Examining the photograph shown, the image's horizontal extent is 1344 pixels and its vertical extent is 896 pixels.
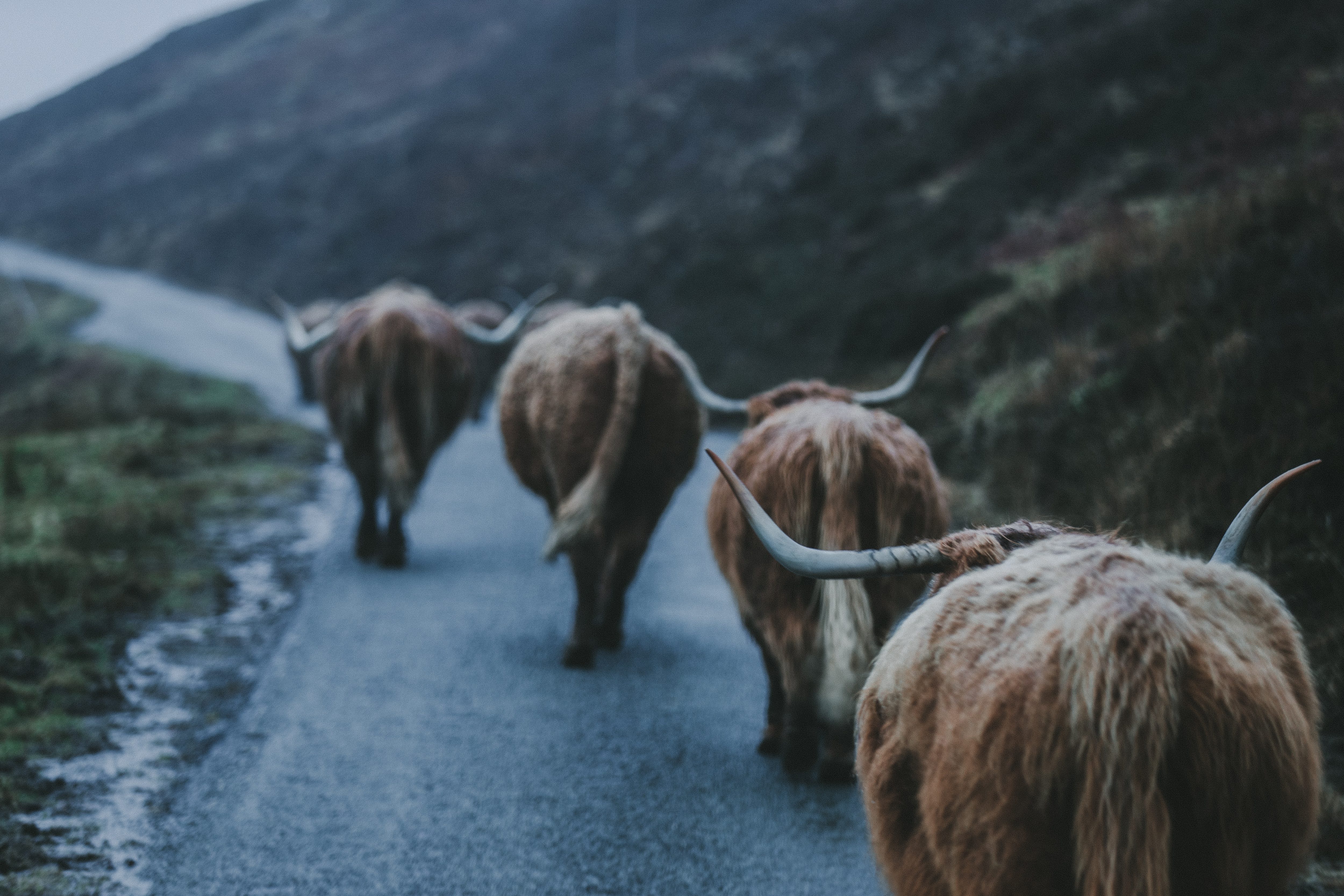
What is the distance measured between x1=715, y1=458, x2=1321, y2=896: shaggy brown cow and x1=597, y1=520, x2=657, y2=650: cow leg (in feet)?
10.3

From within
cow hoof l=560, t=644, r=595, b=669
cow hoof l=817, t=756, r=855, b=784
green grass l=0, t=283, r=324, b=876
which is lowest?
cow hoof l=817, t=756, r=855, b=784

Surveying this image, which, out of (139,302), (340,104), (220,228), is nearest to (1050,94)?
(139,302)

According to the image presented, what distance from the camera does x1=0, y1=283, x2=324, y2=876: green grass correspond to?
3.76 metres

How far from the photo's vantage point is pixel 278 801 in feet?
10.8

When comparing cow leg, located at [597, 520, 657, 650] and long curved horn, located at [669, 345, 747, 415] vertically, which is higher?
long curved horn, located at [669, 345, 747, 415]

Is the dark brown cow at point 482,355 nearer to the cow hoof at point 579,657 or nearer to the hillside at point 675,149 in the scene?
the cow hoof at point 579,657

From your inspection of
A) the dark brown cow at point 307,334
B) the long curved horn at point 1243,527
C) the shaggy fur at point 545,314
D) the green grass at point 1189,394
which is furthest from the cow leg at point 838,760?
the shaggy fur at point 545,314

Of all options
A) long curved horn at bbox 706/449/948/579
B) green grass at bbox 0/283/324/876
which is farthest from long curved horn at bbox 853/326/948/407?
green grass at bbox 0/283/324/876

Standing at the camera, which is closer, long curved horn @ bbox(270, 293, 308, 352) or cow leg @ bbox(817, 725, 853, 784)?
cow leg @ bbox(817, 725, 853, 784)

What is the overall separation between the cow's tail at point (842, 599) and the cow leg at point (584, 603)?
5.24 feet

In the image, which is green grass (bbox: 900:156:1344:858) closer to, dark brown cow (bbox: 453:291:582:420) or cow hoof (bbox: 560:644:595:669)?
cow hoof (bbox: 560:644:595:669)

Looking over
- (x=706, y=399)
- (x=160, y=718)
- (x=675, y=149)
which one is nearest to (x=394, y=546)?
(x=160, y=718)

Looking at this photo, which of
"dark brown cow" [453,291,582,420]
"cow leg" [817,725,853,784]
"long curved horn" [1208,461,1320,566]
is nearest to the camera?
"long curved horn" [1208,461,1320,566]

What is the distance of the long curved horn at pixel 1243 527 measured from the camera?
1902 mm
